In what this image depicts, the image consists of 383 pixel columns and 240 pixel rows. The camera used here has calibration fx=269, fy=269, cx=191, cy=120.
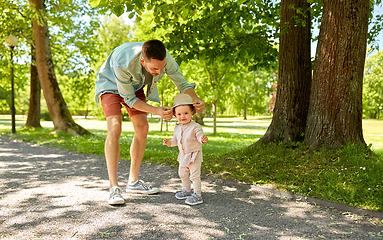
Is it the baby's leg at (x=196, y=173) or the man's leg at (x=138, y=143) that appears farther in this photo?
the man's leg at (x=138, y=143)

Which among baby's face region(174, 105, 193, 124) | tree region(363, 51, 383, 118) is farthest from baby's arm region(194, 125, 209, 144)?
tree region(363, 51, 383, 118)

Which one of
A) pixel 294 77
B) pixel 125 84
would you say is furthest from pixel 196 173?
pixel 294 77

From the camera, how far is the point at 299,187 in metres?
3.96

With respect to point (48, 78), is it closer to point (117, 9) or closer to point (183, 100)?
point (117, 9)

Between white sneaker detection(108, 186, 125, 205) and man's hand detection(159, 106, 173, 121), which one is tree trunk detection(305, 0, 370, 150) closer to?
man's hand detection(159, 106, 173, 121)

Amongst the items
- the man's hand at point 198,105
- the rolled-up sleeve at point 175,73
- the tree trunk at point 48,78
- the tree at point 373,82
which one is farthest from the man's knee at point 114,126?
the tree at point 373,82

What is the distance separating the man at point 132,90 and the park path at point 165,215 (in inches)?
16.4

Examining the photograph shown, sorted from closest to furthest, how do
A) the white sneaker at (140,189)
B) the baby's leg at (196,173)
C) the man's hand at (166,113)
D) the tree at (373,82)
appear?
the man's hand at (166,113), the baby's leg at (196,173), the white sneaker at (140,189), the tree at (373,82)

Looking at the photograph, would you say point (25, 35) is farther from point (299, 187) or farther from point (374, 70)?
point (374, 70)

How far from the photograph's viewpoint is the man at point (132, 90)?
130 inches

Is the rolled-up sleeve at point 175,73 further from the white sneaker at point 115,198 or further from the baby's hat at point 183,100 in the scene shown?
the white sneaker at point 115,198

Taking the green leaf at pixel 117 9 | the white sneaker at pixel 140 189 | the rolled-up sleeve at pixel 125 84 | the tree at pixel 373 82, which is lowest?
the white sneaker at pixel 140 189

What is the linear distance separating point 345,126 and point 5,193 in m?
5.40

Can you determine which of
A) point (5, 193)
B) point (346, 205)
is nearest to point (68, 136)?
point (5, 193)
